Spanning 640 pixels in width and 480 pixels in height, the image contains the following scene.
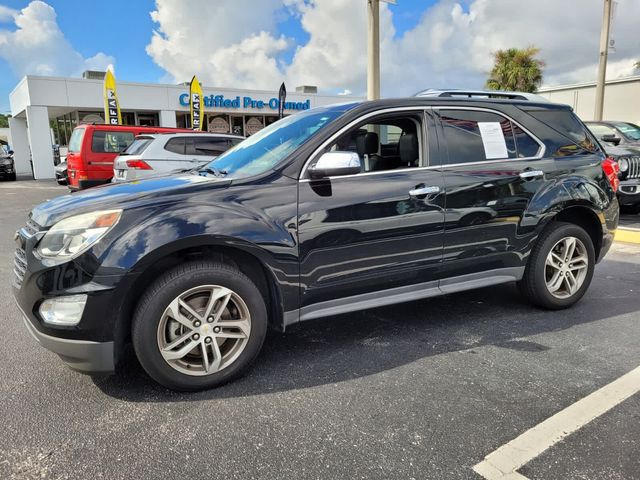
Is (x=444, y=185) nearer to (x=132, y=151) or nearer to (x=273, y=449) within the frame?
(x=273, y=449)

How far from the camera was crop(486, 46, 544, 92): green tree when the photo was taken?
3081 cm

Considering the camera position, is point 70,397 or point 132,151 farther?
point 132,151

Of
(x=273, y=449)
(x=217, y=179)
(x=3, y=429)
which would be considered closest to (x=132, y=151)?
(x=217, y=179)

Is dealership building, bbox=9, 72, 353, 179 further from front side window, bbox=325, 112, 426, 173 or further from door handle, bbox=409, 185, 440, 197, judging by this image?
door handle, bbox=409, 185, 440, 197

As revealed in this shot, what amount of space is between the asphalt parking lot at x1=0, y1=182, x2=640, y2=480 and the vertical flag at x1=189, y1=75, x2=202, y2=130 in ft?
56.9

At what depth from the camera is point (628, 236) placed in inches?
298

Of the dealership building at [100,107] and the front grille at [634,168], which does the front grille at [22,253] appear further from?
the dealership building at [100,107]

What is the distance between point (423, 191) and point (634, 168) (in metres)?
7.31

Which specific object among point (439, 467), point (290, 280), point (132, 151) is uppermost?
point (132, 151)

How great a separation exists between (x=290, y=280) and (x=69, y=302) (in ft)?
4.08

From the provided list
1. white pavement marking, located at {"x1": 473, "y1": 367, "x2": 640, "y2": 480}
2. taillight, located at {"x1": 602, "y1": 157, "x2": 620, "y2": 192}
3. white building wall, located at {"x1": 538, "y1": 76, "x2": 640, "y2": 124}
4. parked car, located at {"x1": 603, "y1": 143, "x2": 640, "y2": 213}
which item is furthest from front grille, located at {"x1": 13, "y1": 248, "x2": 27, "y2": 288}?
white building wall, located at {"x1": 538, "y1": 76, "x2": 640, "y2": 124}

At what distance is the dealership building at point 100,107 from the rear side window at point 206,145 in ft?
52.8

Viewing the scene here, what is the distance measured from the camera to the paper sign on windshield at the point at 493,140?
12.6 feet

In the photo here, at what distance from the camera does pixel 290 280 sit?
3.07 metres
